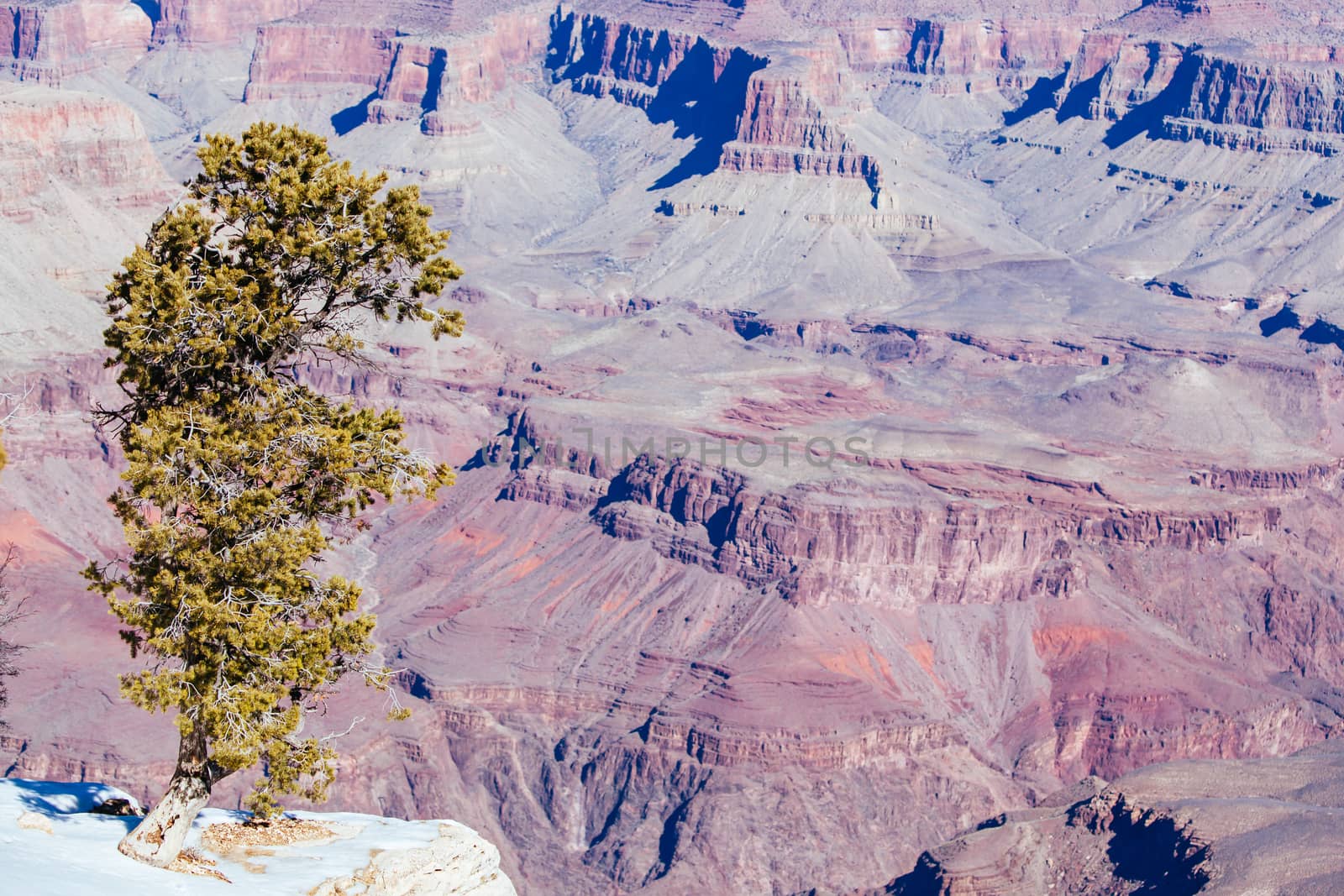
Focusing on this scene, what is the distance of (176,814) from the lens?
30219 millimetres

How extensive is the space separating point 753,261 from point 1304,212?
179ft

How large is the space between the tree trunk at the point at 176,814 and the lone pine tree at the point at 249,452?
0.03 meters

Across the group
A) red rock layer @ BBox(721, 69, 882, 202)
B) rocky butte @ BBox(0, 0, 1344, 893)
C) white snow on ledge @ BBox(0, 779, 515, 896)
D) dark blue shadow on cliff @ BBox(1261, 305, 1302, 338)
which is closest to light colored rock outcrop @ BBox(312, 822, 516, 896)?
white snow on ledge @ BBox(0, 779, 515, 896)

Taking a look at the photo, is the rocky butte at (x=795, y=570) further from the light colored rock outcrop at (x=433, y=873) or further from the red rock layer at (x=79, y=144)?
the light colored rock outcrop at (x=433, y=873)

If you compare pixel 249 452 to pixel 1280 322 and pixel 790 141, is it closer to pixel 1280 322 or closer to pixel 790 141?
pixel 1280 322

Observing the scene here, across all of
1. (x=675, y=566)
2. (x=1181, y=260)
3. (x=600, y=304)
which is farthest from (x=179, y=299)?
(x=1181, y=260)

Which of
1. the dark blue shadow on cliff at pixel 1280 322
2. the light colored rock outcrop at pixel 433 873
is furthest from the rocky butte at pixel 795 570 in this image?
the light colored rock outcrop at pixel 433 873

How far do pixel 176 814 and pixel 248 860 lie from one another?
1484mm

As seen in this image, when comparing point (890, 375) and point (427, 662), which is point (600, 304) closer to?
point (890, 375)

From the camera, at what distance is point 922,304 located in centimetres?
16225

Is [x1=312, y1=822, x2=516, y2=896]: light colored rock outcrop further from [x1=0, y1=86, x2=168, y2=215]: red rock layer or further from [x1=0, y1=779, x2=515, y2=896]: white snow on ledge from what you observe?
[x1=0, y1=86, x2=168, y2=215]: red rock layer

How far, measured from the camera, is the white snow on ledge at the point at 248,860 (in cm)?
2855

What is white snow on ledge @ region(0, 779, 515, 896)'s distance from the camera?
2855 centimetres

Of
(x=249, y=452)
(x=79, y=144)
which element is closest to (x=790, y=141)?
(x=79, y=144)
